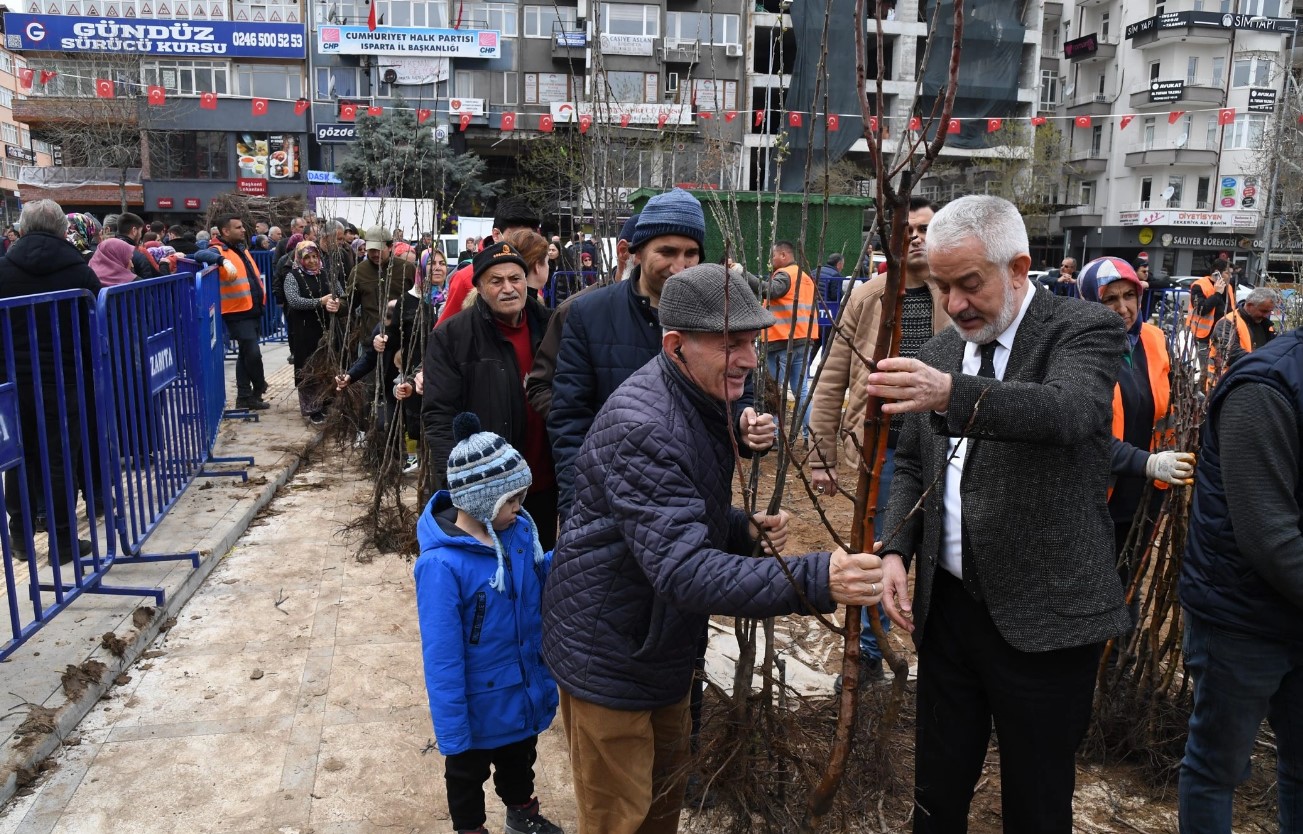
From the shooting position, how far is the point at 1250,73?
45.8m

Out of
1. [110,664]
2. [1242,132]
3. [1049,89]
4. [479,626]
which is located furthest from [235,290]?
[1049,89]

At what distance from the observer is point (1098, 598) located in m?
1.96

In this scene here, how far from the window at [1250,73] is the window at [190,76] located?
4870 cm

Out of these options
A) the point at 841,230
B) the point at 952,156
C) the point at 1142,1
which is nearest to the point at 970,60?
the point at 952,156

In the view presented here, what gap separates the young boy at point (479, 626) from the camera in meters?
2.58

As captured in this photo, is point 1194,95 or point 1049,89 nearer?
point 1194,95

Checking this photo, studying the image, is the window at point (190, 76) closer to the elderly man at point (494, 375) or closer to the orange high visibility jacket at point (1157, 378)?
the elderly man at point (494, 375)

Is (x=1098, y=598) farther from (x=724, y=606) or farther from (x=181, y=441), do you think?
(x=181, y=441)

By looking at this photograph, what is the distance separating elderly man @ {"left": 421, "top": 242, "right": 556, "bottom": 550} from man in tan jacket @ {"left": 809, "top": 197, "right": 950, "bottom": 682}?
111cm

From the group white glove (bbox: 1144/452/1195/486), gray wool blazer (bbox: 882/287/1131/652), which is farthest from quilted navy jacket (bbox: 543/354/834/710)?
white glove (bbox: 1144/452/1195/486)

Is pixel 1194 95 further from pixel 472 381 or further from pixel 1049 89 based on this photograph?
pixel 472 381

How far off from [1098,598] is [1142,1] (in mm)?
56252

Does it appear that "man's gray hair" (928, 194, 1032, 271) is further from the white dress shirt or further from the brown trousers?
the brown trousers

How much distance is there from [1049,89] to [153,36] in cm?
4710
